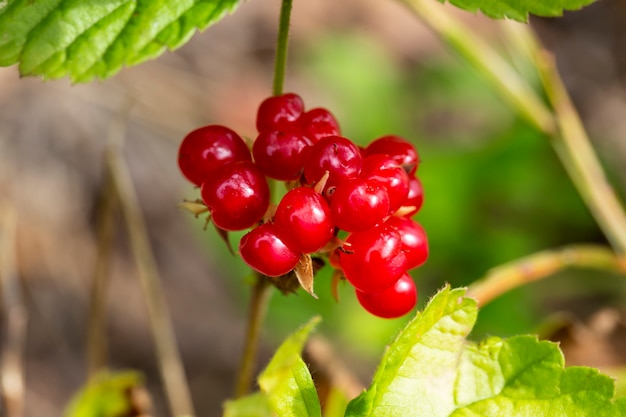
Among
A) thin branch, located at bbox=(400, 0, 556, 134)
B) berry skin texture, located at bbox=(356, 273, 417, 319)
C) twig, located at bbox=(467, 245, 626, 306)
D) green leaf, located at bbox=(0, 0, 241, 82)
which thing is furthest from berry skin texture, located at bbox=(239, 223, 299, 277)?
thin branch, located at bbox=(400, 0, 556, 134)

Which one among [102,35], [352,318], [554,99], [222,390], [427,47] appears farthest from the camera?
[427,47]

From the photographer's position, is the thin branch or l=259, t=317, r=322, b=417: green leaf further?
the thin branch

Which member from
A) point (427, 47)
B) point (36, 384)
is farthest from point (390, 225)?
point (427, 47)

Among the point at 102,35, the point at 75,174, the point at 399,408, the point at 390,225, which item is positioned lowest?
the point at 399,408

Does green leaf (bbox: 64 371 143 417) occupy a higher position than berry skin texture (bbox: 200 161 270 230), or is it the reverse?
green leaf (bbox: 64 371 143 417)

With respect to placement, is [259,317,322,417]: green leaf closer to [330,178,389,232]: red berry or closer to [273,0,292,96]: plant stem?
[330,178,389,232]: red berry

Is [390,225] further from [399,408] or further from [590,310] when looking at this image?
[590,310]

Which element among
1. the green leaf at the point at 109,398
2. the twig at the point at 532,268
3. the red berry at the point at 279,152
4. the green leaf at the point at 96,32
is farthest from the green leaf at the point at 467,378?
the green leaf at the point at 109,398

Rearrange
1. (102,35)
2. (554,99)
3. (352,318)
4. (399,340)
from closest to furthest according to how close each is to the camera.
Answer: (399,340) → (102,35) → (554,99) → (352,318)
